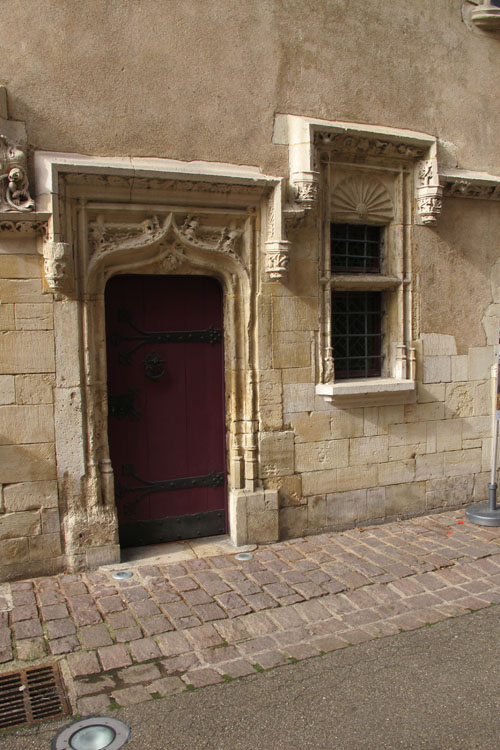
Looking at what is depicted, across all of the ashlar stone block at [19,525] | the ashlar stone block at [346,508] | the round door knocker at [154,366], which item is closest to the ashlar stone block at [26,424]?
the ashlar stone block at [19,525]

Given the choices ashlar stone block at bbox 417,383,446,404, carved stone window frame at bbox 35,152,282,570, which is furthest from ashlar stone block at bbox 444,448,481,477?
carved stone window frame at bbox 35,152,282,570

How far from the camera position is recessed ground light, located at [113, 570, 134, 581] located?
4770mm

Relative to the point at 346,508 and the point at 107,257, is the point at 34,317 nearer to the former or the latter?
the point at 107,257

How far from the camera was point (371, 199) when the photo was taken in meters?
5.87

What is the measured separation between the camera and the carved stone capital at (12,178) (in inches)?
175

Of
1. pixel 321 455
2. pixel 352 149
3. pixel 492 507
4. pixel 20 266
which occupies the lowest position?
pixel 492 507

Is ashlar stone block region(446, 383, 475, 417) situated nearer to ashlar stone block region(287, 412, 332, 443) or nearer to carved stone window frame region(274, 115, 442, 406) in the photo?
carved stone window frame region(274, 115, 442, 406)

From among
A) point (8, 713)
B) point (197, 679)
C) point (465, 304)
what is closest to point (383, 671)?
point (197, 679)

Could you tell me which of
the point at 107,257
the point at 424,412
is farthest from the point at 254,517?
the point at 107,257

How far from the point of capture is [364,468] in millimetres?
5922

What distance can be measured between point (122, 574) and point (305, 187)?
3.40 m

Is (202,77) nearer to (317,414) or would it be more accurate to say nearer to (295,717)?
(317,414)

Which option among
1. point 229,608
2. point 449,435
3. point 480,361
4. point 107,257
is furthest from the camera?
point 480,361

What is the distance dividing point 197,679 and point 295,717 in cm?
62
